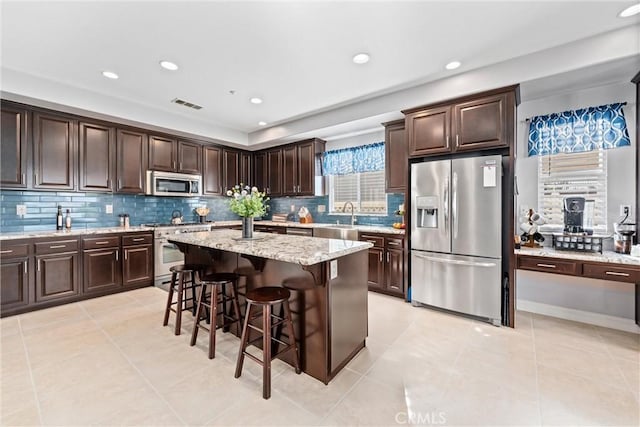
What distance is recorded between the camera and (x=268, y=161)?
19.0 ft

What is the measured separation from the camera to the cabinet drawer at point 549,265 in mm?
2631

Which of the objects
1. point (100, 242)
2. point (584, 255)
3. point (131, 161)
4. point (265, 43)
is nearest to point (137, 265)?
point (100, 242)

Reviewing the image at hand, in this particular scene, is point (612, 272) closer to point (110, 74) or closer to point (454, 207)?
point (454, 207)

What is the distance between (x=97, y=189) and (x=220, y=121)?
6.99 ft

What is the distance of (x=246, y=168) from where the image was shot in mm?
5934

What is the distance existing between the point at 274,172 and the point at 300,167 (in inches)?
28.7

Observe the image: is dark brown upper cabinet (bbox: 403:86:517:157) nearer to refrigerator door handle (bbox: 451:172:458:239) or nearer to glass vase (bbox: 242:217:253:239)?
refrigerator door handle (bbox: 451:172:458:239)

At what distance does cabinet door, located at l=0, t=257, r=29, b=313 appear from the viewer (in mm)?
3062

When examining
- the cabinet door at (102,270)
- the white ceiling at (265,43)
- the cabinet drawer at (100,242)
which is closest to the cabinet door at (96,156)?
the white ceiling at (265,43)

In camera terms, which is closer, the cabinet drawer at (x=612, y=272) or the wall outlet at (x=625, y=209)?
the cabinet drawer at (x=612, y=272)

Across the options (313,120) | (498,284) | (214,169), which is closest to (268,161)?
(214,169)

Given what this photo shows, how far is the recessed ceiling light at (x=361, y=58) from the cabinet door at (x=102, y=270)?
402 cm

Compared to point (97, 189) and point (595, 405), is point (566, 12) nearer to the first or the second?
point (595, 405)

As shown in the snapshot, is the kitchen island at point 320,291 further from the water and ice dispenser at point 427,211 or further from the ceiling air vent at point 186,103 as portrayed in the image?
the ceiling air vent at point 186,103
